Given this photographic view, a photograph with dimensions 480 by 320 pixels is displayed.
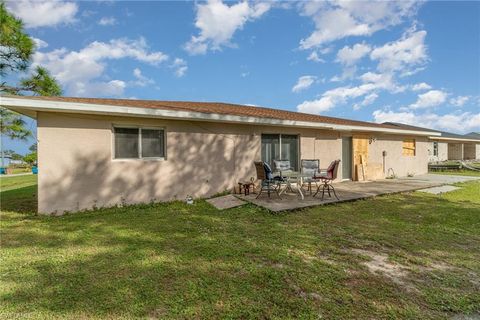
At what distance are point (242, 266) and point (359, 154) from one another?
10029 millimetres

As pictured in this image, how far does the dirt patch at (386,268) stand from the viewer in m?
2.71

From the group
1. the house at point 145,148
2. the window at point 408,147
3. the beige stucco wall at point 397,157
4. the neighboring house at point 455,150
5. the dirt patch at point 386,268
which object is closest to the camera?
the dirt patch at point 386,268

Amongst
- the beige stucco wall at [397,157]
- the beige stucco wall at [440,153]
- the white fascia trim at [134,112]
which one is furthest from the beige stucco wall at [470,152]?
the white fascia trim at [134,112]

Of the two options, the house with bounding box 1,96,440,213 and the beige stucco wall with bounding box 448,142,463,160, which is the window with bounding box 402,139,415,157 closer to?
the house with bounding box 1,96,440,213

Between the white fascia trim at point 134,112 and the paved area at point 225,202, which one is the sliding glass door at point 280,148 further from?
the paved area at point 225,202

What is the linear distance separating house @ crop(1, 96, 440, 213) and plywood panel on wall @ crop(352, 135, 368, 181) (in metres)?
1.62

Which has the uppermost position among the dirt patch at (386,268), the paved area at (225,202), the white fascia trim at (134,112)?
the white fascia trim at (134,112)

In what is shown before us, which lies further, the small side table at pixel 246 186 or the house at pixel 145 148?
the small side table at pixel 246 186

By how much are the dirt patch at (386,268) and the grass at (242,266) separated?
0.02 m

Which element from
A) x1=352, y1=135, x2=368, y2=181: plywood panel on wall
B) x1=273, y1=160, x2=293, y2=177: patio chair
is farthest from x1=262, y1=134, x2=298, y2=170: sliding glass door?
x1=352, y1=135, x2=368, y2=181: plywood panel on wall

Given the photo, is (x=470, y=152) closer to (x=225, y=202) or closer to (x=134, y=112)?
(x=225, y=202)

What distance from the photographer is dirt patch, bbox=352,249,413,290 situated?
2713 millimetres

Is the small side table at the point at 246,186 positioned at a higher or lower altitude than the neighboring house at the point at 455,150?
lower

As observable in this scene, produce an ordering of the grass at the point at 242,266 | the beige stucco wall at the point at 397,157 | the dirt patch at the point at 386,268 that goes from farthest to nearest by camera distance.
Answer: the beige stucco wall at the point at 397,157 → the dirt patch at the point at 386,268 → the grass at the point at 242,266
